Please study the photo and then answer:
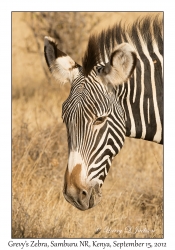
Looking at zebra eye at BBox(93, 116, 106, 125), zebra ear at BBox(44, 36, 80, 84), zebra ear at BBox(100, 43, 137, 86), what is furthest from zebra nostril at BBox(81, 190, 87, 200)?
zebra ear at BBox(44, 36, 80, 84)

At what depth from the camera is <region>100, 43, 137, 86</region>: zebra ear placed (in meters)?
4.37

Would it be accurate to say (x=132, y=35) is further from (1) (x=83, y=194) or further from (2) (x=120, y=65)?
(1) (x=83, y=194)

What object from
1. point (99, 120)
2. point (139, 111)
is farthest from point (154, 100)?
point (99, 120)

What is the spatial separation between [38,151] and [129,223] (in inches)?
82.5

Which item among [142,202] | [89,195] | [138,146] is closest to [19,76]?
[138,146]

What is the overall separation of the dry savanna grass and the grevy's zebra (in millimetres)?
1210

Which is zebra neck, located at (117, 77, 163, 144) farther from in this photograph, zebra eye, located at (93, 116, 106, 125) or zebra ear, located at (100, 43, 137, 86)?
zebra eye, located at (93, 116, 106, 125)

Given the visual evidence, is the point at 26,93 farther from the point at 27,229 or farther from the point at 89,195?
the point at 89,195

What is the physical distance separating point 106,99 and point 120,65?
0.35 metres

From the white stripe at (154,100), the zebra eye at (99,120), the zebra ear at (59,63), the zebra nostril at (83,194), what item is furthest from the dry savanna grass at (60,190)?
the zebra ear at (59,63)

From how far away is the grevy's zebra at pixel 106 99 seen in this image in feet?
14.5

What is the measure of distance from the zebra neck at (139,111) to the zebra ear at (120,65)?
0.76 ft

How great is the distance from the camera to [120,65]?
14.7ft

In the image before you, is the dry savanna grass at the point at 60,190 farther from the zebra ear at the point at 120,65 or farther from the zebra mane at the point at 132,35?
the zebra ear at the point at 120,65
